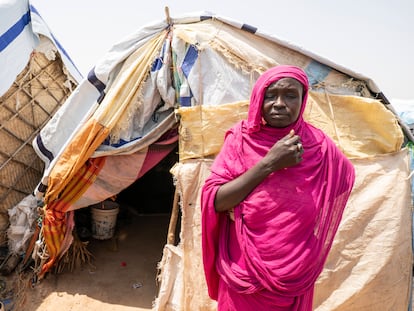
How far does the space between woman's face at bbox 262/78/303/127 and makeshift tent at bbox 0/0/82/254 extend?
10.5ft

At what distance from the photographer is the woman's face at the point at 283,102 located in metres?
1.45

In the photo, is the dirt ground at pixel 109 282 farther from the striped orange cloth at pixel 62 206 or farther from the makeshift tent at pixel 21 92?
the makeshift tent at pixel 21 92

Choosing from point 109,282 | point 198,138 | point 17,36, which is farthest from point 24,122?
point 198,138

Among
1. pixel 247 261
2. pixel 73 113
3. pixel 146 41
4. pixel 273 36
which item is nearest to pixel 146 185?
pixel 73 113

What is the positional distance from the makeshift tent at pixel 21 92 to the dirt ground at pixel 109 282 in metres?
0.69

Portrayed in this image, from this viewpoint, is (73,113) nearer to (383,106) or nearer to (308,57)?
(308,57)

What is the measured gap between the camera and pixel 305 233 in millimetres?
1470

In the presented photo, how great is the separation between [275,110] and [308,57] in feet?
6.45

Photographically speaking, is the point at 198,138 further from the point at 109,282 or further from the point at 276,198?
the point at 109,282

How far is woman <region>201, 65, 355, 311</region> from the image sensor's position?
1431 millimetres

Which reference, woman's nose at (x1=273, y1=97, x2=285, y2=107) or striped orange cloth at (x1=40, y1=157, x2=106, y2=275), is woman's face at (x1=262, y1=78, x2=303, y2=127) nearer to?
woman's nose at (x1=273, y1=97, x2=285, y2=107)

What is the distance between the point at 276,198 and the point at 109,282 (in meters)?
2.69

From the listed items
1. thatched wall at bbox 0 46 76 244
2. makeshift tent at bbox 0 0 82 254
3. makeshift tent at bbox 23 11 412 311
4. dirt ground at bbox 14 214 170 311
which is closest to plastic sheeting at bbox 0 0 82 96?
makeshift tent at bbox 0 0 82 254

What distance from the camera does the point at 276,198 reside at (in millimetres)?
1438
